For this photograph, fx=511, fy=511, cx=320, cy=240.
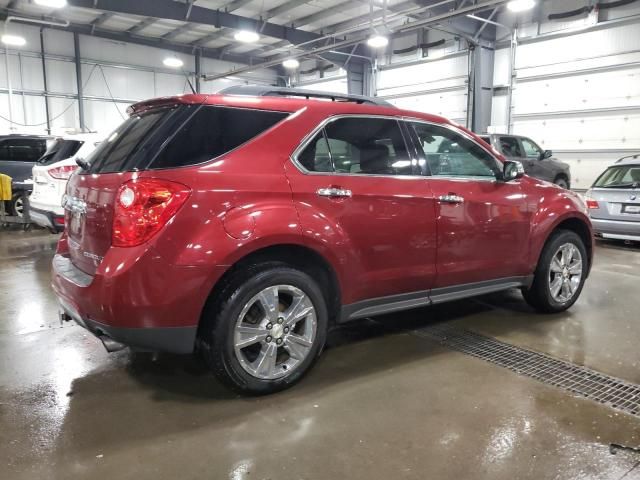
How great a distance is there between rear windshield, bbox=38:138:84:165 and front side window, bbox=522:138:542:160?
29.6 feet

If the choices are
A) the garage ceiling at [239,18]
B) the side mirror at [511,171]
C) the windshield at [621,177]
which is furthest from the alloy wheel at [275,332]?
the garage ceiling at [239,18]

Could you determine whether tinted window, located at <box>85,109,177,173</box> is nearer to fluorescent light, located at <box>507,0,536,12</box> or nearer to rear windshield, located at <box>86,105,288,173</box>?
rear windshield, located at <box>86,105,288,173</box>

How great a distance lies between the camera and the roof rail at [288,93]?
3027mm

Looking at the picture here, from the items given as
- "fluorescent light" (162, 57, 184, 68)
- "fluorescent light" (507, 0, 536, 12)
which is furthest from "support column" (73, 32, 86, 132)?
"fluorescent light" (507, 0, 536, 12)

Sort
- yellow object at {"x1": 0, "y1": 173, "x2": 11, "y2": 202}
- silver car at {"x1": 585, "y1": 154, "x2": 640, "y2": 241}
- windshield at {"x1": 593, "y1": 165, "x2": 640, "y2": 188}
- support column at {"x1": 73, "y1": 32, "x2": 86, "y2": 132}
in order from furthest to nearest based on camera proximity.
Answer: support column at {"x1": 73, "y1": 32, "x2": 86, "y2": 132}, yellow object at {"x1": 0, "y1": 173, "x2": 11, "y2": 202}, windshield at {"x1": 593, "y1": 165, "x2": 640, "y2": 188}, silver car at {"x1": 585, "y1": 154, "x2": 640, "y2": 241}

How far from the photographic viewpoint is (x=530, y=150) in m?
11.6

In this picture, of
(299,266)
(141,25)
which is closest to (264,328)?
(299,266)

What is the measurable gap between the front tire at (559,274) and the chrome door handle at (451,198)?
1.13 m

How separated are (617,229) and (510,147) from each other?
3.96 metres

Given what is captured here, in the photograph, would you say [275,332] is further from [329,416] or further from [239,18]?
[239,18]

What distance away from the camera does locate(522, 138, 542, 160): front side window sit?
37.4 feet

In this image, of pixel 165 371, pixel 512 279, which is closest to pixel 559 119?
pixel 512 279

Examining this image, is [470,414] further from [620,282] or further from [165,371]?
[620,282]

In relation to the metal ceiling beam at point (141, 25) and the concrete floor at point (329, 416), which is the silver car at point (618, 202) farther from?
the metal ceiling beam at point (141, 25)
